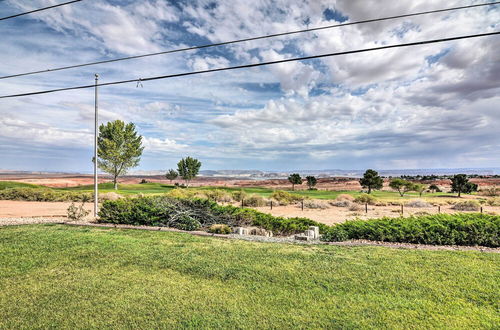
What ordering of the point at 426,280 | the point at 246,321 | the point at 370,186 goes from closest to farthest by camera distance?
1. the point at 246,321
2. the point at 426,280
3. the point at 370,186

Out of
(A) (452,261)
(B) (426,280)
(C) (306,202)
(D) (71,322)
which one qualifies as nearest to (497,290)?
(B) (426,280)

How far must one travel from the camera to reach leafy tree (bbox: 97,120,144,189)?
39.0 m

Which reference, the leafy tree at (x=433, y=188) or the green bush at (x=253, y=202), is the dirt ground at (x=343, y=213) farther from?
the leafy tree at (x=433, y=188)

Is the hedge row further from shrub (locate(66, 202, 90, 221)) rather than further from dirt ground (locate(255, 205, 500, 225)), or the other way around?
dirt ground (locate(255, 205, 500, 225))

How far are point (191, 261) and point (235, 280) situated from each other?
4.94ft

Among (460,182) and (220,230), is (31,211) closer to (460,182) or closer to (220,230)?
(220,230)

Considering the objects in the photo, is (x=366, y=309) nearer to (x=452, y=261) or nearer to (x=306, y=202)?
(x=452, y=261)

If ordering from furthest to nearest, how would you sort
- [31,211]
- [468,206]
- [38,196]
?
[38,196] < [468,206] < [31,211]

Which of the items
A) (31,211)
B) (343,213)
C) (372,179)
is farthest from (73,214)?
(372,179)

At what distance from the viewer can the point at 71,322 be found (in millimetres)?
3732

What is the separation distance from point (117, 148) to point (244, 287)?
40.3 meters

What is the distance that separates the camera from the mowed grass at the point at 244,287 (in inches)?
148

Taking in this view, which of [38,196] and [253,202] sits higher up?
[38,196]

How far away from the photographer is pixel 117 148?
40062 millimetres
